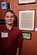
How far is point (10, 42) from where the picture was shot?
7.41ft

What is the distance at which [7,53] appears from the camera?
2.29 m

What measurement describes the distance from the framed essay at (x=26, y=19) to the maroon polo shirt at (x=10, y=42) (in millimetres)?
341

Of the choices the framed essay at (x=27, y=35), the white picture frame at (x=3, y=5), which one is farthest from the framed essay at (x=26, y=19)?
the white picture frame at (x=3, y=5)

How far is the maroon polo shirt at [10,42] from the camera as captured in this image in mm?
2264

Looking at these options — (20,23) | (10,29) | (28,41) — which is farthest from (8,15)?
(28,41)

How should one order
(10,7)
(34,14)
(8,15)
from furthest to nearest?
(10,7) → (34,14) → (8,15)

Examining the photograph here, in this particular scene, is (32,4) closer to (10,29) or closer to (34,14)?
(34,14)

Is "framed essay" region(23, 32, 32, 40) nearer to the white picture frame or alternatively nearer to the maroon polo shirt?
the maroon polo shirt

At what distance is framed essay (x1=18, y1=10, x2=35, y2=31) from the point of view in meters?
2.53

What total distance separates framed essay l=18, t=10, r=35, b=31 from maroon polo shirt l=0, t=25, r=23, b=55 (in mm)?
341

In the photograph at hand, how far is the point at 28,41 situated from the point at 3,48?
0.55 metres

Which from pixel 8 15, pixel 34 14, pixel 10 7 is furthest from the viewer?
pixel 10 7

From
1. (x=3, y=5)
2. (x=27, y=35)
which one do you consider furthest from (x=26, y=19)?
(x=3, y=5)

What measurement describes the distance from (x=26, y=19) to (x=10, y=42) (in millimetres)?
588
